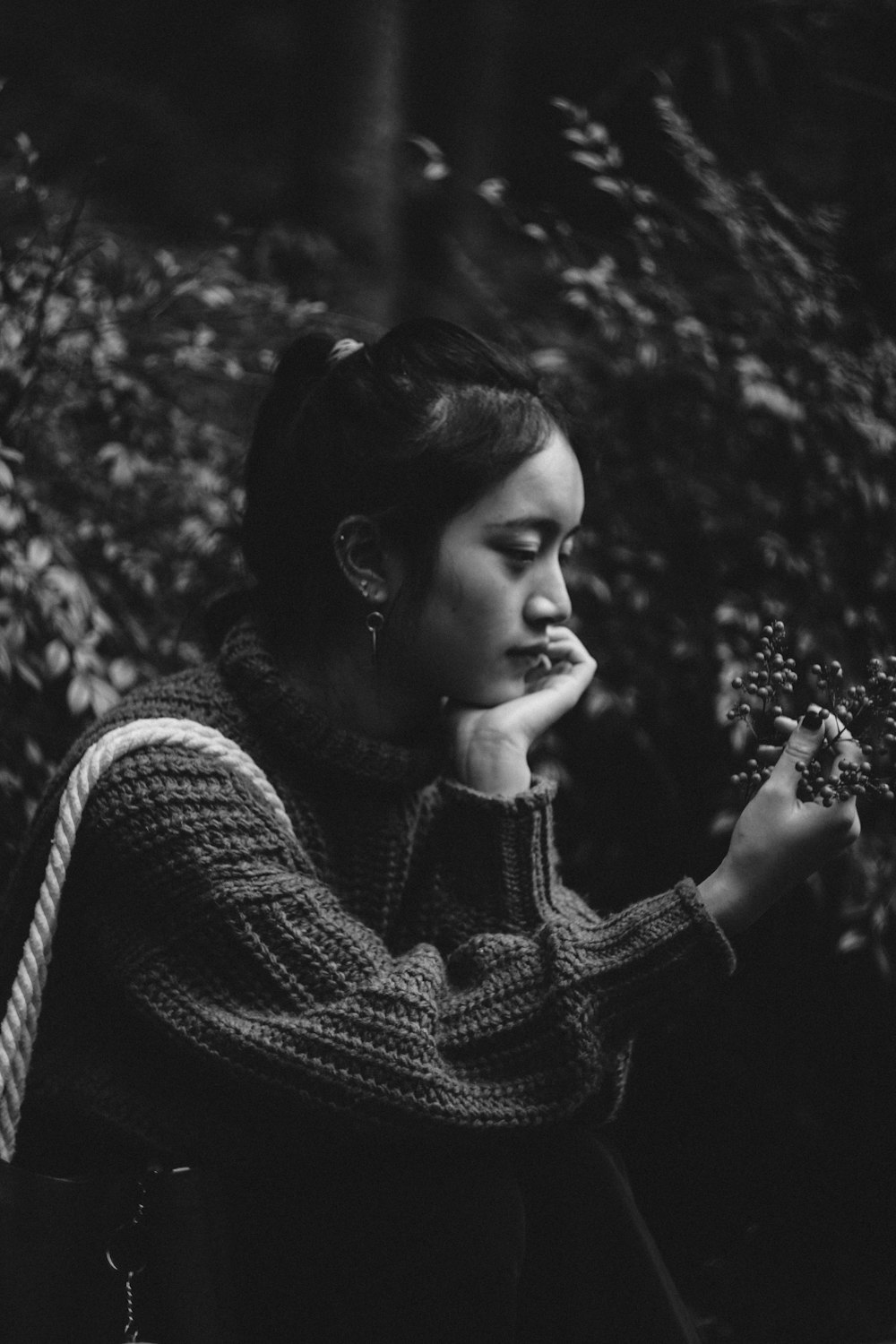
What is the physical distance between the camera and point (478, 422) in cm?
189

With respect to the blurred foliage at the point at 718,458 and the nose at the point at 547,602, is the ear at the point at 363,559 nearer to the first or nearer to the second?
the nose at the point at 547,602

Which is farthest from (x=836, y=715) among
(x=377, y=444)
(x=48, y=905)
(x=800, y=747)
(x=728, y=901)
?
(x=48, y=905)

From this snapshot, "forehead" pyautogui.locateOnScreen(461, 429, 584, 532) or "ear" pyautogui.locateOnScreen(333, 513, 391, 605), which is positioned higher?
"forehead" pyautogui.locateOnScreen(461, 429, 584, 532)

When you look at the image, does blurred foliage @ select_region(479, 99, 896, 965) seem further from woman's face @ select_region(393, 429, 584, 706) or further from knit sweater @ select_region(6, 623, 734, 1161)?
knit sweater @ select_region(6, 623, 734, 1161)

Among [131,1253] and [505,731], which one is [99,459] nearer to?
[505,731]

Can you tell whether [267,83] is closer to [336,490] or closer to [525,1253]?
[336,490]

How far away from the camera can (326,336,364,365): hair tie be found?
6.54ft

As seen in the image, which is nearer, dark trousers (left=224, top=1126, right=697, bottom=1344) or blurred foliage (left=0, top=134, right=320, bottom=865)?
dark trousers (left=224, top=1126, right=697, bottom=1344)

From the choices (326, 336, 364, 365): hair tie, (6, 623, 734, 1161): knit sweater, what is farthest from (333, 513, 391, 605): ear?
(6, 623, 734, 1161): knit sweater

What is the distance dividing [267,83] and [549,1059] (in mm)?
6034

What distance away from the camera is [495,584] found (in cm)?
185

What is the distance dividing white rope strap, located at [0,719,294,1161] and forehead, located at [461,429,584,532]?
513mm

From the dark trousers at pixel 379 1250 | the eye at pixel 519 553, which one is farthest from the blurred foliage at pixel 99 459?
the dark trousers at pixel 379 1250

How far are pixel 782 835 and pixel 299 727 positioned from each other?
653mm
